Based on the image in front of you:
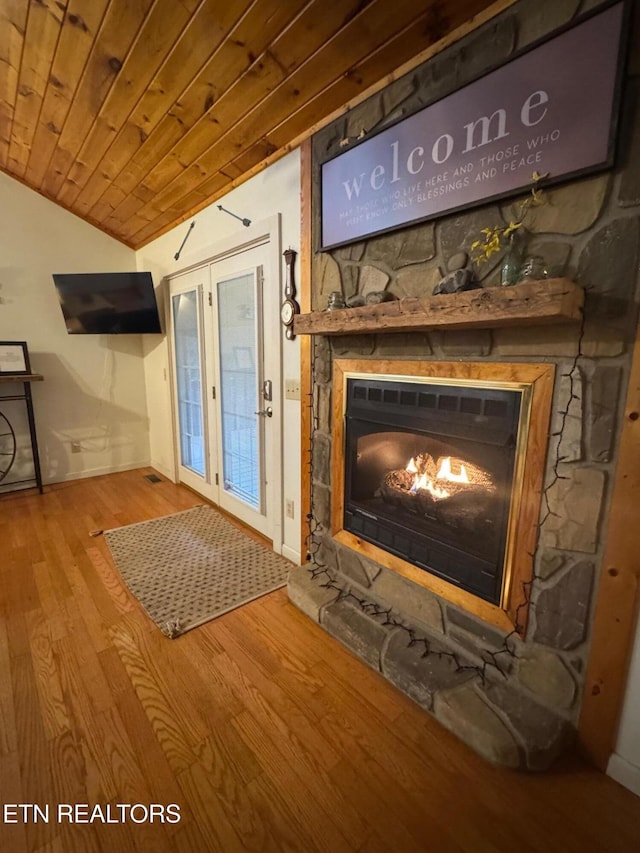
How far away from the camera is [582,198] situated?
109 centimetres

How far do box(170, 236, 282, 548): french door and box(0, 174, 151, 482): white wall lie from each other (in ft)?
2.91

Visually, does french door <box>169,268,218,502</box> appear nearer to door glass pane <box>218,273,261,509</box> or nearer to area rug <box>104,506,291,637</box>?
door glass pane <box>218,273,261,509</box>

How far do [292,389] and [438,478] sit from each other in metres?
1.01

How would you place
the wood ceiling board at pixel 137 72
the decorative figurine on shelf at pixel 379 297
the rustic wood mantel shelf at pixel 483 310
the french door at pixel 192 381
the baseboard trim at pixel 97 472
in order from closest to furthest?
the rustic wood mantel shelf at pixel 483 310
the wood ceiling board at pixel 137 72
the decorative figurine on shelf at pixel 379 297
the french door at pixel 192 381
the baseboard trim at pixel 97 472

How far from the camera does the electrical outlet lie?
2.17 metres

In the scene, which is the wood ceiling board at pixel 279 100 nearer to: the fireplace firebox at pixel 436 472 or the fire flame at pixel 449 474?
the fireplace firebox at pixel 436 472

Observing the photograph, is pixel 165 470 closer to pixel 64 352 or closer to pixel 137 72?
pixel 64 352

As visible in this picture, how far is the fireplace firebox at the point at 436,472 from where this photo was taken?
1355mm

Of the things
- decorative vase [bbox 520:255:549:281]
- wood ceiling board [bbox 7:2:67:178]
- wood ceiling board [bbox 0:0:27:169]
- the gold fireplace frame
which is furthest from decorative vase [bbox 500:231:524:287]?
wood ceiling board [bbox 0:0:27:169]

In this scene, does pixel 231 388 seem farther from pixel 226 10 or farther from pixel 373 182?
pixel 226 10

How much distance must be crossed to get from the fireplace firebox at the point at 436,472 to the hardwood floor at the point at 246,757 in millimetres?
552

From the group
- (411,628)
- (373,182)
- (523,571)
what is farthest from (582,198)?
(411,628)

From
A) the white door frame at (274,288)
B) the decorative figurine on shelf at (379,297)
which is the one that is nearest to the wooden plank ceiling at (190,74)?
the white door frame at (274,288)

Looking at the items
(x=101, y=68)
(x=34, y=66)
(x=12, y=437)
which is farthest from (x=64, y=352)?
(x=101, y=68)
